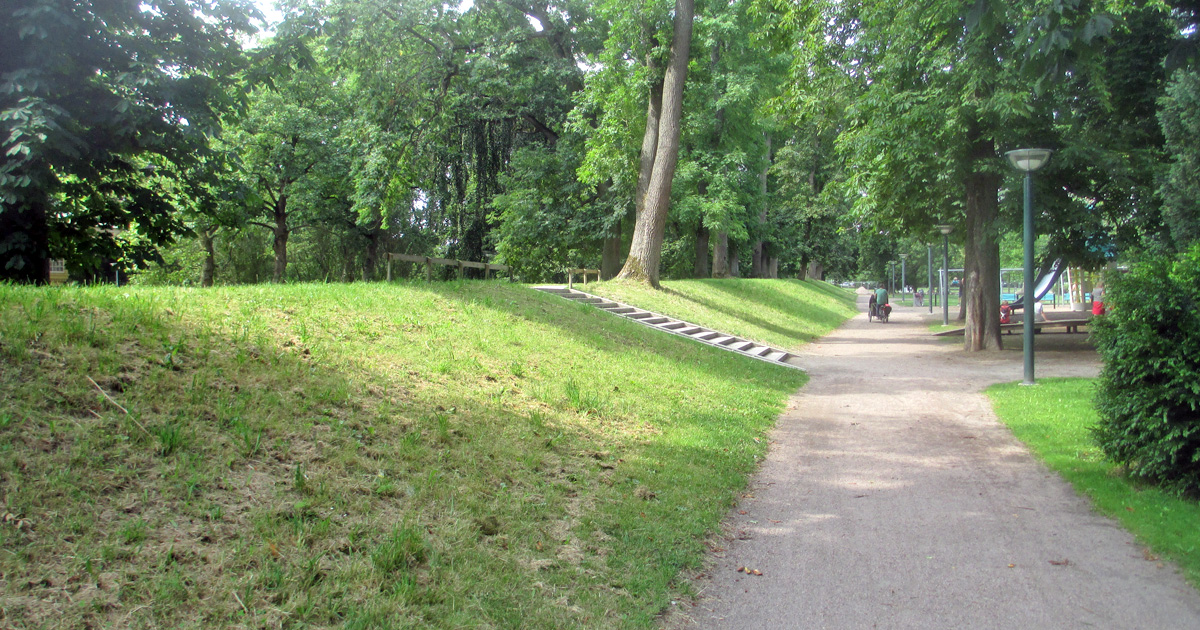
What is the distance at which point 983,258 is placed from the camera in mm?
18500

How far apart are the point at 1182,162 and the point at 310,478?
15.0 m

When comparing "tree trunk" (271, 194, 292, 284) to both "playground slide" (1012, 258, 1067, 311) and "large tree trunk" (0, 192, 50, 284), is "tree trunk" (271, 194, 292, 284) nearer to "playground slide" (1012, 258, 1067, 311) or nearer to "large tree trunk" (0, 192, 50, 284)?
"large tree trunk" (0, 192, 50, 284)

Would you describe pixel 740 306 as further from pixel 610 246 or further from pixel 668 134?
pixel 668 134

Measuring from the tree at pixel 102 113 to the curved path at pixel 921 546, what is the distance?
921 centimetres

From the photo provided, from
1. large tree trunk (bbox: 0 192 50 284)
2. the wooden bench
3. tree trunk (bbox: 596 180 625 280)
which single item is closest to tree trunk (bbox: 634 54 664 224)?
tree trunk (bbox: 596 180 625 280)

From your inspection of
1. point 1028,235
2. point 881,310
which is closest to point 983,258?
point 1028,235

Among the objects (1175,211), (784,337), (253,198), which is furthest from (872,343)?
(253,198)

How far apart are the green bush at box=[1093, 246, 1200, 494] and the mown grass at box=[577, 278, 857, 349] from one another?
44.0 ft

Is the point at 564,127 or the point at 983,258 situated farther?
the point at 564,127

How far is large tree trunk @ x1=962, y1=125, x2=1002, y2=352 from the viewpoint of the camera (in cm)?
1792

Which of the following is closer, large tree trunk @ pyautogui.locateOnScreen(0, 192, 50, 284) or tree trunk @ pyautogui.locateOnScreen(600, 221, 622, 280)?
large tree trunk @ pyautogui.locateOnScreen(0, 192, 50, 284)

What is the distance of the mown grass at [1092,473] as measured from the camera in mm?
5180

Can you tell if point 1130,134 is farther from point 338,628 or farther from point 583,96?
point 338,628

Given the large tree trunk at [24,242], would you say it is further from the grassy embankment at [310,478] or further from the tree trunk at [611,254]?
the tree trunk at [611,254]
